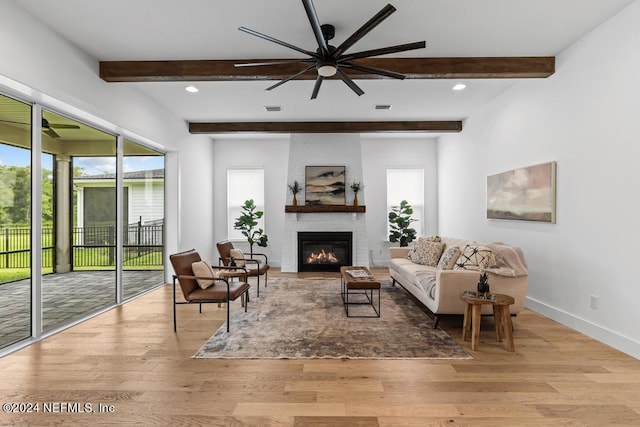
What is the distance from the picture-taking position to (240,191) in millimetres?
7785

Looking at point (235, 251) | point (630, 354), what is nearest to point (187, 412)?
point (235, 251)

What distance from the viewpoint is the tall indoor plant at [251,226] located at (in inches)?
279

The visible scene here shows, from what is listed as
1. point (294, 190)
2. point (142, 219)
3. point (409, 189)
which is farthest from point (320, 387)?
point (409, 189)

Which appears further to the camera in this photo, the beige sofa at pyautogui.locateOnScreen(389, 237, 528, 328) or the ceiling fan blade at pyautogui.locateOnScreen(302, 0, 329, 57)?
the beige sofa at pyautogui.locateOnScreen(389, 237, 528, 328)

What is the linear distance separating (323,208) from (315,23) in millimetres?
4861

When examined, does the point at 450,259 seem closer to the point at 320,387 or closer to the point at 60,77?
the point at 320,387

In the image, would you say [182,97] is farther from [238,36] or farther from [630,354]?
[630,354]

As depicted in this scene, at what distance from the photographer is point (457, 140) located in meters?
6.61

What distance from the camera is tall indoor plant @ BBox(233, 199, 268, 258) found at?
7.09 metres

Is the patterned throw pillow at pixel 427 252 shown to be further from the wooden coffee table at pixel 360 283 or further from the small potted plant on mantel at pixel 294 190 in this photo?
the small potted plant on mantel at pixel 294 190

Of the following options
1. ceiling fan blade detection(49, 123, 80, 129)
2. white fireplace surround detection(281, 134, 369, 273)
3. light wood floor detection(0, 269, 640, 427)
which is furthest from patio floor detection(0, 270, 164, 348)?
white fireplace surround detection(281, 134, 369, 273)

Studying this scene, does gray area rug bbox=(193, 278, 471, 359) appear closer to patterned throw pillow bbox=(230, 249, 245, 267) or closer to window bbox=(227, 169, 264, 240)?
patterned throw pillow bbox=(230, 249, 245, 267)

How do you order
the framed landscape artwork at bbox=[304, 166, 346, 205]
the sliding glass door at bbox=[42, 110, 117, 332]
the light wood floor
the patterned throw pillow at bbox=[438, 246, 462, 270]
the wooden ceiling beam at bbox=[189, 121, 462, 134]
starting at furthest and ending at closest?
the framed landscape artwork at bbox=[304, 166, 346, 205], the wooden ceiling beam at bbox=[189, 121, 462, 134], the patterned throw pillow at bbox=[438, 246, 462, 270], the sliding glass door at bbox=[42, 110, 117, 332], the light wood floor

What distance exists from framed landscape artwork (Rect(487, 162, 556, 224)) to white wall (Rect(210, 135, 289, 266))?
447 cm
